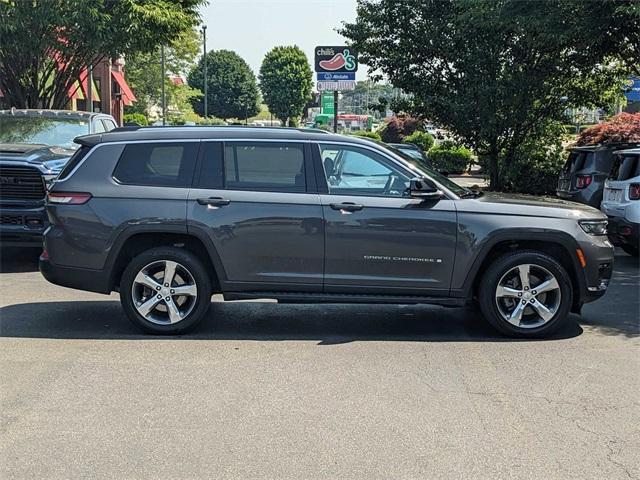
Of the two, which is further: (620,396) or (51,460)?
(620,396)

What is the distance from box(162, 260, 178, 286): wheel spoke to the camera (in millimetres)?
6098

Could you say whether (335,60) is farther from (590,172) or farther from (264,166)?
(264,166)

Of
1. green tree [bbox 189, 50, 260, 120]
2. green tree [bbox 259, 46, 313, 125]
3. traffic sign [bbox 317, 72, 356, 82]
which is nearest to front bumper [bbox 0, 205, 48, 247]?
traffic sign [bbox 317, 72, 356, 82]

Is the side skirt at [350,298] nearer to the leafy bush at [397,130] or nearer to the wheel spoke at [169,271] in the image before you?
the wheel spoke at [169,271]

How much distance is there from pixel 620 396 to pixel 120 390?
3.56m

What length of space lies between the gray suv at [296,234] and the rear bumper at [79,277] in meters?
0.01

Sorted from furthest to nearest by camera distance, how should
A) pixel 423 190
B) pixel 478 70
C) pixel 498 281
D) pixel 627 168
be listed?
pixel 478 70, pixel 627 168, pixel 498 281, pixel 423 190

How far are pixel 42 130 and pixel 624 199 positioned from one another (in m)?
8.85

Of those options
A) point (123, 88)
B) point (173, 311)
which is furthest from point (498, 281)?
point (123, 88)

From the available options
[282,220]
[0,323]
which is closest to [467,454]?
[282,220]

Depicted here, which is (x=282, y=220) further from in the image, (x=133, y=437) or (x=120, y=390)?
(x=133, y=437)

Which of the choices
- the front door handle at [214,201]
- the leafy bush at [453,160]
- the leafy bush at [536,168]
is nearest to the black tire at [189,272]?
the front door handle at [214,201]

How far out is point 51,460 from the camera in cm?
380

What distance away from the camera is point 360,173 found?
20.4ft
